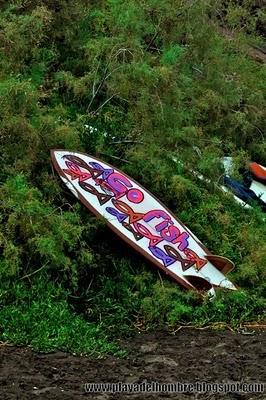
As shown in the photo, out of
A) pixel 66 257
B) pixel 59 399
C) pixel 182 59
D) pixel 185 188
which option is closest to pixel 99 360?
pixel 59 399

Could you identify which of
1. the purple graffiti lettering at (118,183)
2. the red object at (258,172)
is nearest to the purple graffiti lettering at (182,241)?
the purple graffiti lettering at (118,183)

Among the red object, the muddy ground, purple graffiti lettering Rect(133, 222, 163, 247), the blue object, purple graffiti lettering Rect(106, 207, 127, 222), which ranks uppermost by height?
the muddy ground

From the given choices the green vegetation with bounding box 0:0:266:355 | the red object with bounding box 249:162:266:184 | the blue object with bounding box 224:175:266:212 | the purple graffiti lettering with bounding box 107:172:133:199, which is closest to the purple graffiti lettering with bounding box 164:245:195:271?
the green vegetation with bounding box 0:0:266:355

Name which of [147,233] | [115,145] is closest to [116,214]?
[147,233]

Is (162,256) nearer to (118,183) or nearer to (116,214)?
(116,214)

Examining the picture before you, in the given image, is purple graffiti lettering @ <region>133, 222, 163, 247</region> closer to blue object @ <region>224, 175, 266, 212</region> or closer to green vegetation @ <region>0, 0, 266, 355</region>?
green vegetation @ <region>0, 0, 266, 355</region>

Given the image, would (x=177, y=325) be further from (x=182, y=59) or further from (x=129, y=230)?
(x=182, y=59)
